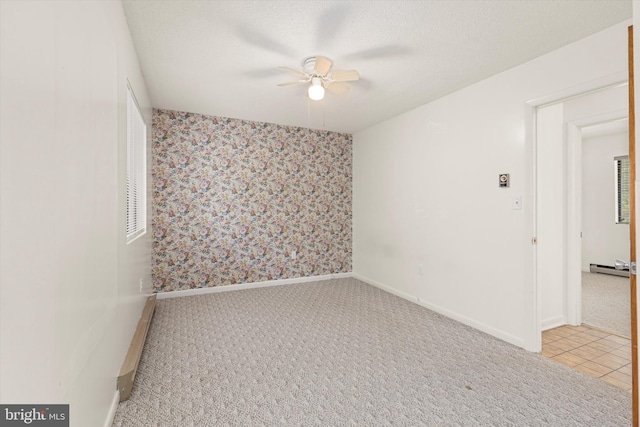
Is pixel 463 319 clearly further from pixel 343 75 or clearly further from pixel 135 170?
pixel 135 170

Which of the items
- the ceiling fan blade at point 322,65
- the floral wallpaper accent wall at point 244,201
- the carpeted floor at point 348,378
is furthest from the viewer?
the floral wallpaper accent wall at point 244,201

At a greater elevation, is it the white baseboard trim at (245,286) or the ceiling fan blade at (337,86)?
the ceiling fan blade at (337,86)

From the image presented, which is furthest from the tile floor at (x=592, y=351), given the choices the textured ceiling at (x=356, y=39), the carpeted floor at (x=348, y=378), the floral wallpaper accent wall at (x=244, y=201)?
the floral wallpaper accent wall at (x=244, y=201)

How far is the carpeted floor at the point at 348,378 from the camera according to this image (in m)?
1.82

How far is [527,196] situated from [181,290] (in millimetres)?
4207

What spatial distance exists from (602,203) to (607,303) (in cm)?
271

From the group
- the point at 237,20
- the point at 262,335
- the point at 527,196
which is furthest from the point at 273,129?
the point at 527,196

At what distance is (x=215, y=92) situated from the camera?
349 cm

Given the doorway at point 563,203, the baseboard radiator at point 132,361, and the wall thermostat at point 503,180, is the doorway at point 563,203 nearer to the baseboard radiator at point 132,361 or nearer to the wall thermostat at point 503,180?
the wall thermostat at point 503,180

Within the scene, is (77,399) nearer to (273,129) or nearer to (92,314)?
(92,314)

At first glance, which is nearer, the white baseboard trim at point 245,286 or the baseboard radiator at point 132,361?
the baseboard radiator at point 132,361

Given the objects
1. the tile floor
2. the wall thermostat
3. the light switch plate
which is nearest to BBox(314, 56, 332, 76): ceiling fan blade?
the wall thermostat

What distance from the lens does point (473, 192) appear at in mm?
3234

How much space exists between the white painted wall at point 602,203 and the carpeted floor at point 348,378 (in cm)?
447
